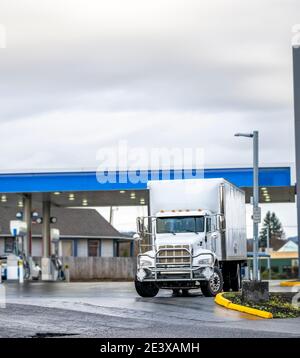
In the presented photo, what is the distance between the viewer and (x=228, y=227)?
3161 centimetres

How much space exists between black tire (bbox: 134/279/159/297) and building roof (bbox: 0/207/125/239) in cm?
4200

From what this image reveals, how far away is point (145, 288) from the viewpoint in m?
29.9

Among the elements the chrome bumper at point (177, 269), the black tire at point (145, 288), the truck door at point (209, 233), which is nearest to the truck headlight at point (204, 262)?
the chrome bumper at point (177, 269)

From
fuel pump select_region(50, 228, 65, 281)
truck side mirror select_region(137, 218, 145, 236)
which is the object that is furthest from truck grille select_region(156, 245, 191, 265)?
fuel pump select_region(50, 228, 65, 281)

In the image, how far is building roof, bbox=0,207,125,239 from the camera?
74475 millimetres

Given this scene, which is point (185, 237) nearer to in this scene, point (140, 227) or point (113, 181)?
point (140, 227)

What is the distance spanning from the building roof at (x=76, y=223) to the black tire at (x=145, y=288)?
4200 cm

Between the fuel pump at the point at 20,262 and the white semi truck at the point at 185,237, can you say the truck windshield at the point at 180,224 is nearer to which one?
the white semi truck at the point at 185,237

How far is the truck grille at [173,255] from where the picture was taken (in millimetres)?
28781

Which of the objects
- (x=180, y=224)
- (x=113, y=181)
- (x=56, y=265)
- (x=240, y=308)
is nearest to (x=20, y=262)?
(x=56, y=265)

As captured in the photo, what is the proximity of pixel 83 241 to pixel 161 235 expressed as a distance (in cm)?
4814
